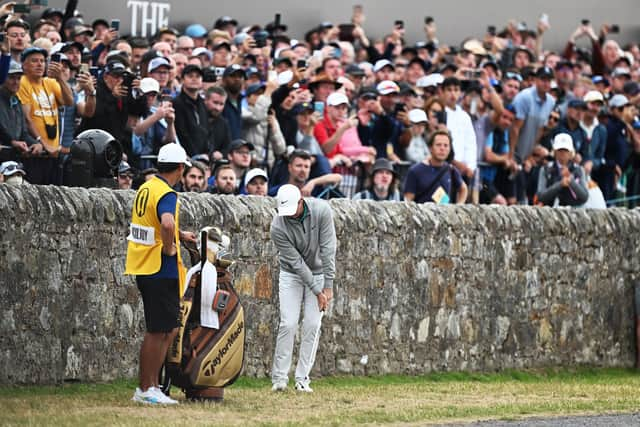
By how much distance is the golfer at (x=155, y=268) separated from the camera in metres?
12.4

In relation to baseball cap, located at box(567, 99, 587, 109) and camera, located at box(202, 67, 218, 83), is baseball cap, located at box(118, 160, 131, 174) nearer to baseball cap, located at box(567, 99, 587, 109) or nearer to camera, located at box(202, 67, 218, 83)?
camera, located at box(202, 67, 218, 83)

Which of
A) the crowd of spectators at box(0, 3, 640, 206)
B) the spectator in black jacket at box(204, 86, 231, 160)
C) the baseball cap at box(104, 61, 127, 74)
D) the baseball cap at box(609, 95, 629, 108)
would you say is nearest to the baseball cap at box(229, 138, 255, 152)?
the crowd of spectators at box(0, 3, 640, 206)

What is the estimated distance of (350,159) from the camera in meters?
18.0

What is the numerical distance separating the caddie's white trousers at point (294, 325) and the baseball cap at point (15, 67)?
3185 millimetres

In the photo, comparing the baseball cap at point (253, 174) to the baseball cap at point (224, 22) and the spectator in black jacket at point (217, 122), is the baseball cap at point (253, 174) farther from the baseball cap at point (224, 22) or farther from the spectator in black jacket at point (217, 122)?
the baseball cap at point (224, 22)

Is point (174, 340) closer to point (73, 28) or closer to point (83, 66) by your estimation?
point (83, 66)

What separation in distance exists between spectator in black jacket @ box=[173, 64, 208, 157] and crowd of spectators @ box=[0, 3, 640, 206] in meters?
0.02

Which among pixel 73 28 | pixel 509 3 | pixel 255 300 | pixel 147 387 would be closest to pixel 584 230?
pixel 255 300

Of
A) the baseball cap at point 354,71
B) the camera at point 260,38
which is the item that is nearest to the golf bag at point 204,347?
the camera at point 260,38

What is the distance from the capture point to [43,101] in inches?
596

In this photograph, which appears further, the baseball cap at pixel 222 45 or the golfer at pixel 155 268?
the baseball cap at pixel 222 45

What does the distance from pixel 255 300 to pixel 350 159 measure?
3304 millimetres

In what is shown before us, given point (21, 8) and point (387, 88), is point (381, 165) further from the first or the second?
point (21, 8)

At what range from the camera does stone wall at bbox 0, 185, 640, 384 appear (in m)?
13.3
